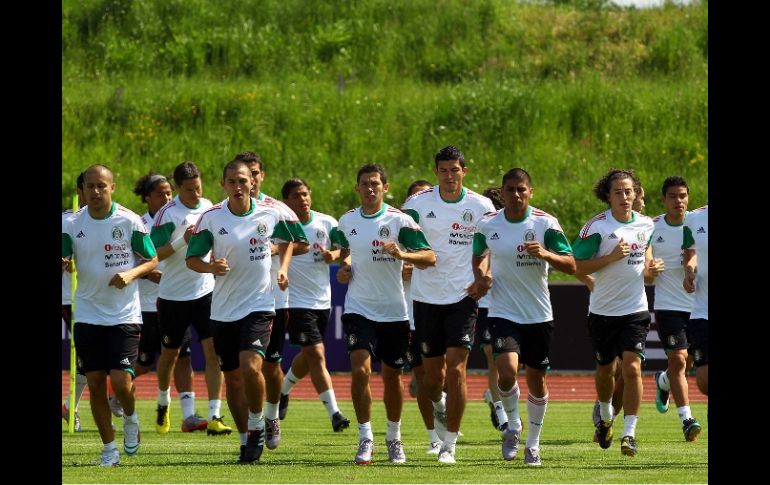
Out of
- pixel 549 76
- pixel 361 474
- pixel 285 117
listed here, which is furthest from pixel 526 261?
pixel 549 76

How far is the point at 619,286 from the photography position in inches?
540

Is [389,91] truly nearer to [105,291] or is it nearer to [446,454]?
[446,454]

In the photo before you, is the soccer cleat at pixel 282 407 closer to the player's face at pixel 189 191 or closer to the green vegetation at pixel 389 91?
the player's face at pixel 189 191

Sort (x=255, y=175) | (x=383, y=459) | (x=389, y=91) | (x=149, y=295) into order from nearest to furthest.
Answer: (x=383, y=459) → (x=255, y=175) → (x=149, y=295) → (x=389, y=91)

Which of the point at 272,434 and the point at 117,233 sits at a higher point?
the point at 117,233

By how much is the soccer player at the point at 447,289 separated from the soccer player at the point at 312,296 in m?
1.42

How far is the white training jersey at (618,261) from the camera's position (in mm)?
13586

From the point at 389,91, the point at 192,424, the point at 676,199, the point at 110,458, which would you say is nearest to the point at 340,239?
the point at 110,458

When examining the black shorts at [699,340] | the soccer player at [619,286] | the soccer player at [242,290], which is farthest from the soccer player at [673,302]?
the soccer player at [242,290]

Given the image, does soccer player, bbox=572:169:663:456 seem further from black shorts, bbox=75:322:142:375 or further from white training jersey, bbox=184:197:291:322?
black shorts, bbox=75:322:142:375

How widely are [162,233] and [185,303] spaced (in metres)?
1.00

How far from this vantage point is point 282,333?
596 inches

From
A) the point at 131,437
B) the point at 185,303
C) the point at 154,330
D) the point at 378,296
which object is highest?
the point at 378,296

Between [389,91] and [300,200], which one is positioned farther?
[389,91]
